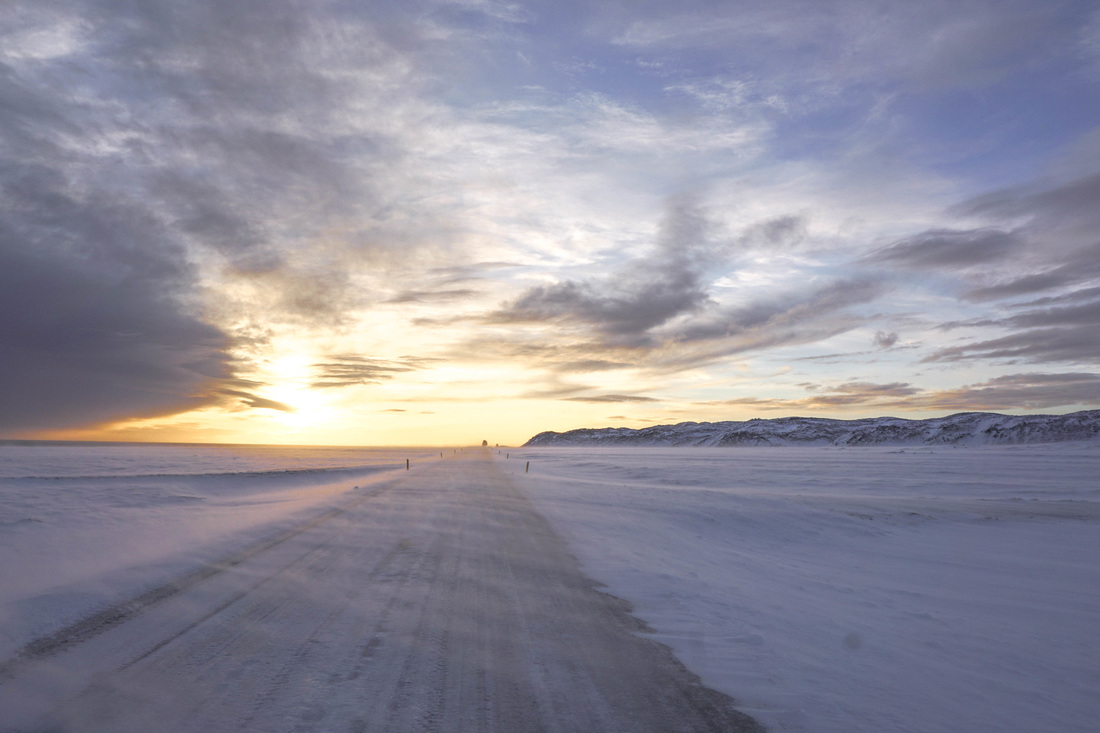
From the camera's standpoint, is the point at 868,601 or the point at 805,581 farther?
the point at 805,581

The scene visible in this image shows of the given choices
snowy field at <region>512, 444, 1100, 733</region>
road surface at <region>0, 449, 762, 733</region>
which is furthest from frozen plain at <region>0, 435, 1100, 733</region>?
road surface at <region>0, 449, 762, 733</region>

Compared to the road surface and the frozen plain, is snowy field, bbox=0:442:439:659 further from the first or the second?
the road surface

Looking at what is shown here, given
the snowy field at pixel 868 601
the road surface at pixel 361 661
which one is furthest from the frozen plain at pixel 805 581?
the road surface at pixel 361 661

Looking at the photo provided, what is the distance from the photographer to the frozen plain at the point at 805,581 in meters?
5.36

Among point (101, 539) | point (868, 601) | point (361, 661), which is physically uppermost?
point (101, 539)

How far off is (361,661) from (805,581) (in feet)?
27.5

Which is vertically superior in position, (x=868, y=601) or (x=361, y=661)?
(x=361, y=661)

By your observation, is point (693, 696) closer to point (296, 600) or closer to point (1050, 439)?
point (296, 600)

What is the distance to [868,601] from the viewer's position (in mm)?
8852

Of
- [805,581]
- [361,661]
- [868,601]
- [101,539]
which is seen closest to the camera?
[361,661]

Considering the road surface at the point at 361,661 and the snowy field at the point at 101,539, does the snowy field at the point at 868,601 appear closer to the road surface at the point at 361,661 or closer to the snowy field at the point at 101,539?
the road surface at the point at 361,661

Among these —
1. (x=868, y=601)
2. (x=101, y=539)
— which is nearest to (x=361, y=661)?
(x=868, y=601)

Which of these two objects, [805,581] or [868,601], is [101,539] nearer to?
[805,581]

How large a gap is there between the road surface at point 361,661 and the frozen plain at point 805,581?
61 cm
